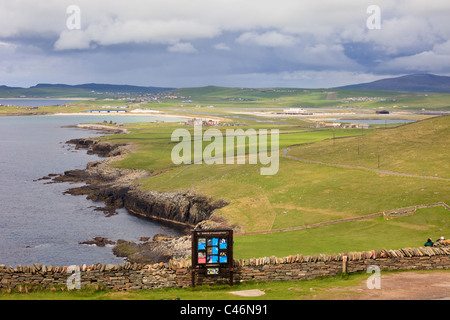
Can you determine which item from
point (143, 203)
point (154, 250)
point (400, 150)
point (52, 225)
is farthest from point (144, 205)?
point (400, 150)

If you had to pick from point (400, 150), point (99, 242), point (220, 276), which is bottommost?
point (99, 242)

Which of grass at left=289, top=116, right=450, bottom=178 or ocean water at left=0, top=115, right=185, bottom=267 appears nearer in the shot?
ocean water at left=0, top=115, right=185, bottom=267

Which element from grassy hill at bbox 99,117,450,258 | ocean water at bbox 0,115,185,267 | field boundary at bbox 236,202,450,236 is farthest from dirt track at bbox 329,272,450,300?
ocean water at bbox 0,115,185,267

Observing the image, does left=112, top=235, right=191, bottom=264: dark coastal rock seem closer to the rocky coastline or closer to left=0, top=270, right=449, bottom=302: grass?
the rocky coastline

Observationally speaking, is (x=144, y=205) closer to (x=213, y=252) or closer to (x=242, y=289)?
(x=213, y=252)
